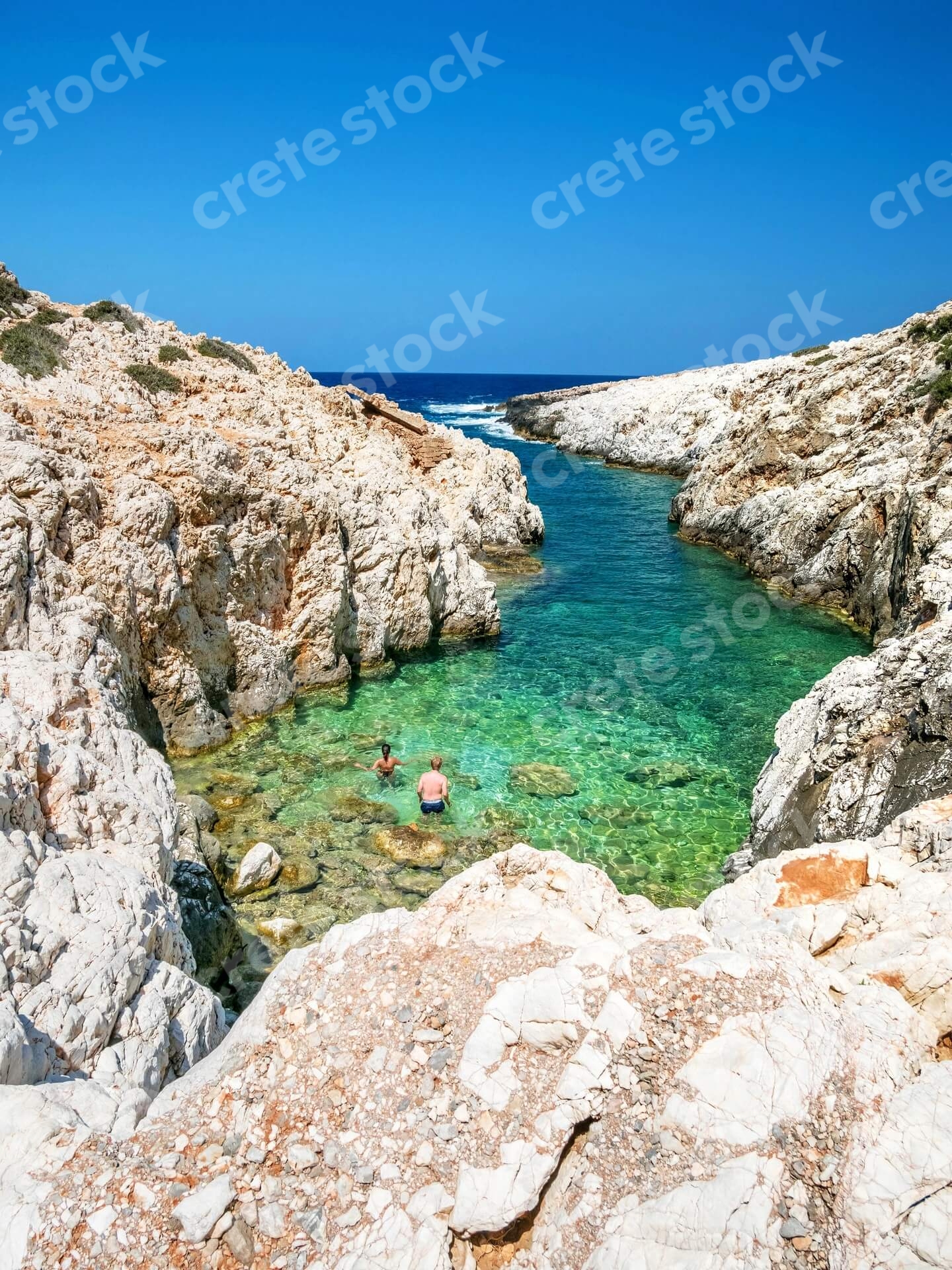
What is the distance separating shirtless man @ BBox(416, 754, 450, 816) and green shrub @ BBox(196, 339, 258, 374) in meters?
17.7

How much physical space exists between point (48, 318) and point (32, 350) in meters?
3.28

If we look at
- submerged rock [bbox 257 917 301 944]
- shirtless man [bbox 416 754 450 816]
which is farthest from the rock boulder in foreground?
shirtless man [bbox 416 754 450 816]

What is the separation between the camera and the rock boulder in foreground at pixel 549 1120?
14.6 ft

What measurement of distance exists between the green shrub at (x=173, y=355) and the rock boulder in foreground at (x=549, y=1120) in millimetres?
21215

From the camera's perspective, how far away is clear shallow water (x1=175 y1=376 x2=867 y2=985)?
13.4 meters

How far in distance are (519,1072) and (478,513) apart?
3109cm

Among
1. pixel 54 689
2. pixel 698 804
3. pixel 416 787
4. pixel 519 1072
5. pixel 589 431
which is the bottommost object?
pixel 698 804

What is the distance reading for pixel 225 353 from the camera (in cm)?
2652

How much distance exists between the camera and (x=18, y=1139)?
479cm

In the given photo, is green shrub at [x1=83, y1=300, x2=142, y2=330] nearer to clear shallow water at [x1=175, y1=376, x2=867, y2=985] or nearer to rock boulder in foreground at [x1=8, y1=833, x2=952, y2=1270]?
clear shallow water at [x1=175, y1=376, x2=867, y2=985]

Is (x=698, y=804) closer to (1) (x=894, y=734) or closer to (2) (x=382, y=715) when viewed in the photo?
(1) (x=894, y=734)

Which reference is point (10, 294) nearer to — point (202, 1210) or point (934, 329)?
point (202, 1210)

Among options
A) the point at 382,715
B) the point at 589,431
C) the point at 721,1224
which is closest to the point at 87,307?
the point at 382,715

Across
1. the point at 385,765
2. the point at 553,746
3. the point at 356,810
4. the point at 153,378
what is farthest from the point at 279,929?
the point at 153,378
